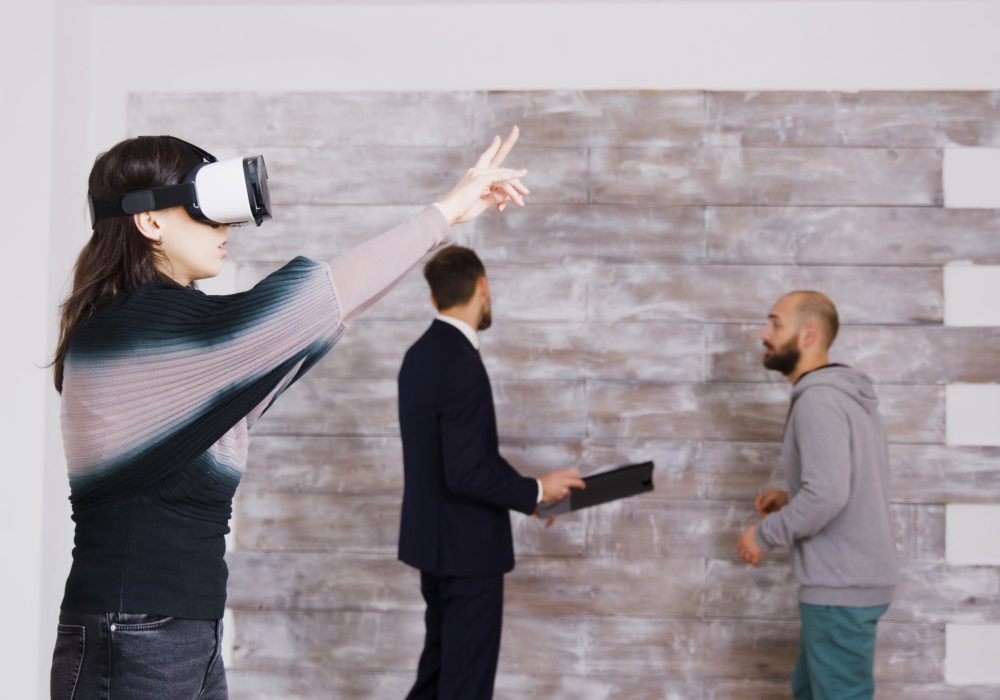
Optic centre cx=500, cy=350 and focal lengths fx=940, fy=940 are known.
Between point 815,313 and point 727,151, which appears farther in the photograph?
point 727,151

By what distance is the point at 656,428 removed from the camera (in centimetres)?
284

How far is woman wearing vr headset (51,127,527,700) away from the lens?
106 cm

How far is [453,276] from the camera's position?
8.13ft

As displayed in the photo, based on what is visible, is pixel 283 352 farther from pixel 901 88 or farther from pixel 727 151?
pixel 901 88

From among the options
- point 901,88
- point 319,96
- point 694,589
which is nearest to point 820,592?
point 694,589

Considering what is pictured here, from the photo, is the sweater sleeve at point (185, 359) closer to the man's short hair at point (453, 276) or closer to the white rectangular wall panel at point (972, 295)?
the man's short hair at point (453, 276)

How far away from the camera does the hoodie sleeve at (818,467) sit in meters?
2.21

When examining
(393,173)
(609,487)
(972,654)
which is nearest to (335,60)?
(393,173)

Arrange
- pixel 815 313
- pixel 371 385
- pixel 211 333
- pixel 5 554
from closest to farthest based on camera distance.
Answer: pixel 211 333, pixel 815 313, pixel 5 554, pixel 371 385

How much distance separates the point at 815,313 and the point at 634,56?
3.27 ft

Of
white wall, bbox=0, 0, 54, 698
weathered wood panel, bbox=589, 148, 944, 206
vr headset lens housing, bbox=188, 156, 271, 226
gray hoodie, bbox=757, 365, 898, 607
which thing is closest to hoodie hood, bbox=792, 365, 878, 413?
gray hoodie, bbox=757, 365, 898, 607

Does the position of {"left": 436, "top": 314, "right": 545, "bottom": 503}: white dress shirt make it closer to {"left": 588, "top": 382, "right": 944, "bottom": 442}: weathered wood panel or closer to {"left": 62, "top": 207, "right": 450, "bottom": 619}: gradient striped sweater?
{"left": 588, "top": 382, "right": 944, "bottom": 442}: weathered wood panel

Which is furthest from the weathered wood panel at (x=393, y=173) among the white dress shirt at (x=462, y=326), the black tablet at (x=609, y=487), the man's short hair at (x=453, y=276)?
the black tablet at (x=609, y=487)

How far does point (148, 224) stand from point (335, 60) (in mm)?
1921
